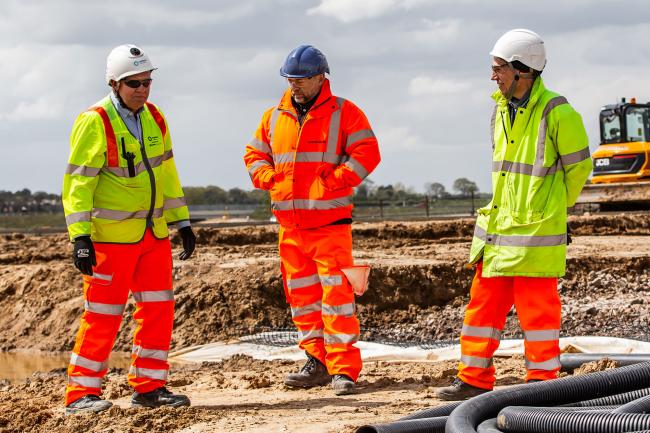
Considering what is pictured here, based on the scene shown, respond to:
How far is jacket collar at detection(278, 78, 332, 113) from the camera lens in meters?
7.13

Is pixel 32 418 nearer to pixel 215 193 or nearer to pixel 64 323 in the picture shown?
pixel 64 323

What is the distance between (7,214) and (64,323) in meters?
36.8

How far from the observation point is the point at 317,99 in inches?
281

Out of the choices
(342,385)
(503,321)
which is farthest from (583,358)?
(342,385)

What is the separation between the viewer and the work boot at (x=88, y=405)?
653cm

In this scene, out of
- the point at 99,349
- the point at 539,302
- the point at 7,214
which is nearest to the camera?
the point at 539,302

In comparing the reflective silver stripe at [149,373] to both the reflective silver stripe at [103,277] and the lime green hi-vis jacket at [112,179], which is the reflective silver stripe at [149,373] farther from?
the lime green hi-vis jacket at [112,179]

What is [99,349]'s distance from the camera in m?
6.50

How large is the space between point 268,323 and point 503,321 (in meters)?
6.00

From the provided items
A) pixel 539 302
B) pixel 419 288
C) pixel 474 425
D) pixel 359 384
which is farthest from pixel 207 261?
pixel 474 425

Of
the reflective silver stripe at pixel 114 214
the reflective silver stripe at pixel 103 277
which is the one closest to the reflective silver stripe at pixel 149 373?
the reflective silver stripe at pixel 103 277

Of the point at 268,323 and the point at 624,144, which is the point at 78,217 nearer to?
the point at 268,323

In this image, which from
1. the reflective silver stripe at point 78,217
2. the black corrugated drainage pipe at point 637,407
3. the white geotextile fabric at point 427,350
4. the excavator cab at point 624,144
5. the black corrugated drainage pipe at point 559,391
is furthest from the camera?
the excavator cab at point 624,144

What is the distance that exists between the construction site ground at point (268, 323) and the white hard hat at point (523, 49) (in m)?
2.26
